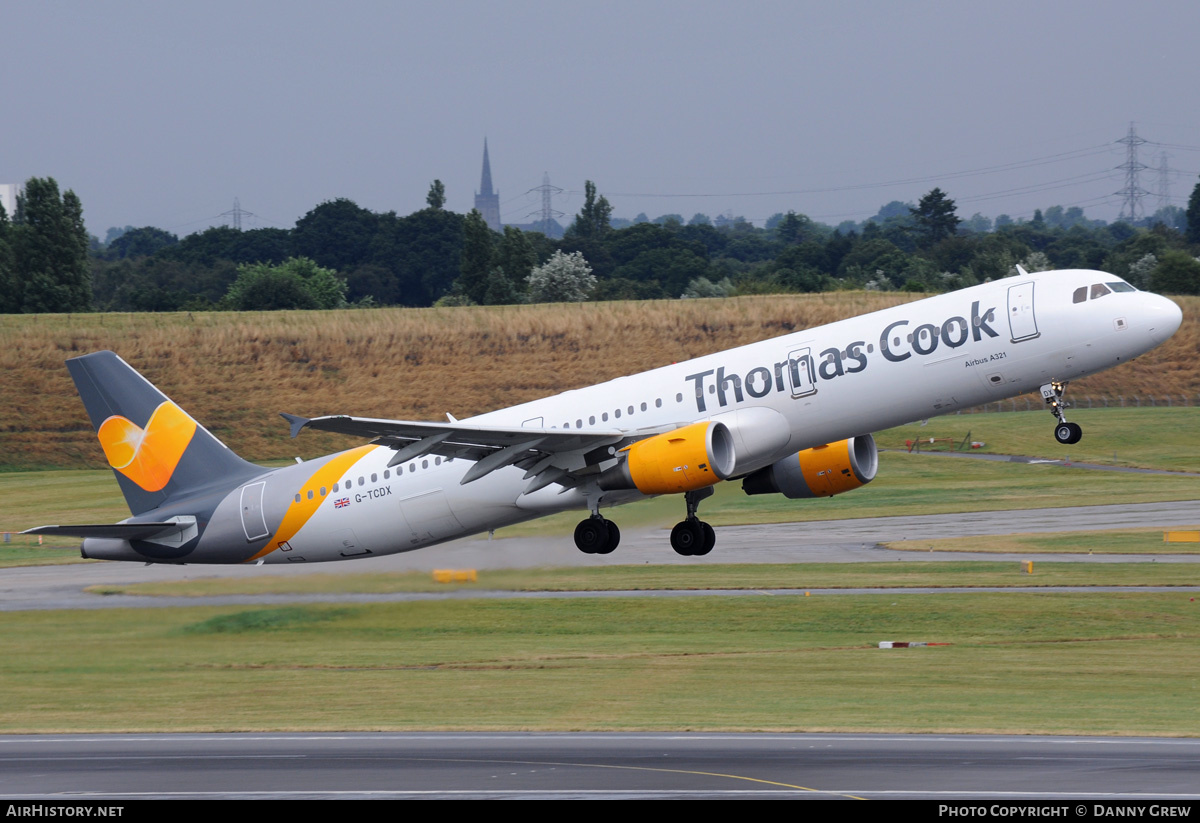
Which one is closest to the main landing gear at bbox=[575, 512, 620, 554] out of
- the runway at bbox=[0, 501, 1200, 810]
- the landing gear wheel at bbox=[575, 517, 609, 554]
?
the landing gear wheel at bbox=[575, 517, 609, 554]

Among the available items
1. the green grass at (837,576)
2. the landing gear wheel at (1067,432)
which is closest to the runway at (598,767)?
the landing gear wheel at (1067,432)

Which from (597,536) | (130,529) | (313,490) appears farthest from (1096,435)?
(130,529)

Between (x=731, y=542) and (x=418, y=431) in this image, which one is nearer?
(x=418, y=431)

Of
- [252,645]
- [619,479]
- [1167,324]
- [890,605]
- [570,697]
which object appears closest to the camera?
[1167,324]

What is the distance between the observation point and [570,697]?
39.9 m

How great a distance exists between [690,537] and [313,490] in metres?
10.9

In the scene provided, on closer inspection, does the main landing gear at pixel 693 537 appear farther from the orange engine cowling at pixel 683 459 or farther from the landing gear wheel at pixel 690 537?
the orange engine cowling at pixel 683 459

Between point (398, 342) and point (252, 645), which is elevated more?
point (398, 342)

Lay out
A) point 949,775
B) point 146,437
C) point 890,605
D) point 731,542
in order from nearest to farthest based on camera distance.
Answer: point 949,775 → point 146,437 → point 890,605 → point 731,542

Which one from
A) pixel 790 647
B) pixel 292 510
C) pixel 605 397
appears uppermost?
pixel 605 397

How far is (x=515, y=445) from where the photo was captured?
3588 cm

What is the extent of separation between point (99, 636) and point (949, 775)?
2733cm

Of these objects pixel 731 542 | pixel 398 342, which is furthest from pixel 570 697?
pixel 398 342

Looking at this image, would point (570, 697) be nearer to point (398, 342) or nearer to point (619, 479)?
point (619, 479)
